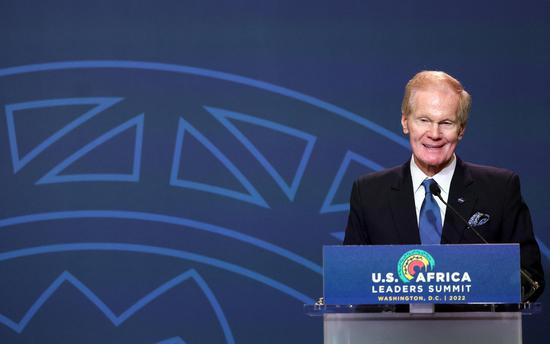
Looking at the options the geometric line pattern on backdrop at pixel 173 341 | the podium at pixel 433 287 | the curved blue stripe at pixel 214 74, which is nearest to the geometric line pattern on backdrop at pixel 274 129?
the curved blue stripe at pixel 214 74

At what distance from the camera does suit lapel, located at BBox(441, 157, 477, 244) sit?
2664 millimetres

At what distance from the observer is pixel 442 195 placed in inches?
109

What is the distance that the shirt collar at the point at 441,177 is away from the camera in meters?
2.80

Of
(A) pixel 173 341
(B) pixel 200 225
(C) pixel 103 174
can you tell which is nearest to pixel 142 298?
(A) pixel 173 341

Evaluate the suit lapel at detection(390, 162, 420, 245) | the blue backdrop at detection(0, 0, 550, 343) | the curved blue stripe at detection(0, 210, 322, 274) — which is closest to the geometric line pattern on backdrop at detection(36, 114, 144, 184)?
the blue backdrop at detection(0, 0, 550, 343)

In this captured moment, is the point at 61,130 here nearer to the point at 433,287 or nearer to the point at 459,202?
the point at 459,202

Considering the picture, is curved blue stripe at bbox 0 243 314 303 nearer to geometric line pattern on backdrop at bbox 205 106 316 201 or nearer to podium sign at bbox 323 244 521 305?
geometric line pattern on backdrop at bbox 205 106 316 201

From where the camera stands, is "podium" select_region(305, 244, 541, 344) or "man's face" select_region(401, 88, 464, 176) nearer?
"podium" select_region(305, 244, 541, 344)

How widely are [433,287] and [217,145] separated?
1.95m

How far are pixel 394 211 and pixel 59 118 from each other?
1.80m

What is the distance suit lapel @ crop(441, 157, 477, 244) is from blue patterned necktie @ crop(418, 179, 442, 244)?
31 mm

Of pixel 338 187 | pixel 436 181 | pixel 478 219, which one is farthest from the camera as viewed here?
pixel 338 187

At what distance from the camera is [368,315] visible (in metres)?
2.21

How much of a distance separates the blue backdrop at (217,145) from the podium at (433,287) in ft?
5.49
